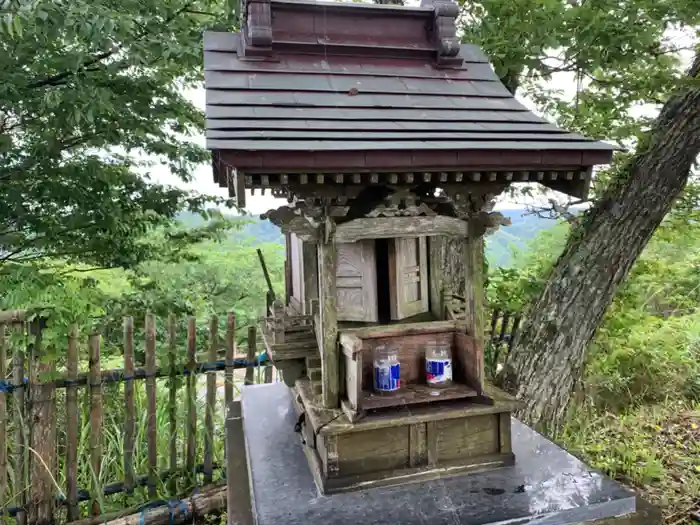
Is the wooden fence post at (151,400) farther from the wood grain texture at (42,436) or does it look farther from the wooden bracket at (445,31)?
the wooden bracket at (445,31)

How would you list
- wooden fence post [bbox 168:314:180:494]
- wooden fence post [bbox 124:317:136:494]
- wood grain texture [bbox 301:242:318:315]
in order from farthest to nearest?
wooden fence post [bbox 168:314:180:494] < wooden fence post [bbox 124:317:136:494] < wood grain texture [bbox 301:242:318:315]

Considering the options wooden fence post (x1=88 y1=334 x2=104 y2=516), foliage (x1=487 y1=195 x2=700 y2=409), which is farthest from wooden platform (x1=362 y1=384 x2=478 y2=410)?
foliage (x1=487 y1=195 x2=700 y2=409)

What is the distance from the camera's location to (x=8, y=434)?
159 inches

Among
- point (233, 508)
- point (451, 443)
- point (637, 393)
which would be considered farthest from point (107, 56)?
point (637, 393)

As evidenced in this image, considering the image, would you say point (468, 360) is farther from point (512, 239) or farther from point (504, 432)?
point (512, 239)

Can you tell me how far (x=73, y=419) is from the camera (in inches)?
146

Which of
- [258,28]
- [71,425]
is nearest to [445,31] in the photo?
[258,28]

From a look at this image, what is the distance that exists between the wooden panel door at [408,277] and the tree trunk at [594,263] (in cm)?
221

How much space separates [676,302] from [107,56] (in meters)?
8.82

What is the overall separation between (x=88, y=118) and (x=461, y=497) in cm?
348

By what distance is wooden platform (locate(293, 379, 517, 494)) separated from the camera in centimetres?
274

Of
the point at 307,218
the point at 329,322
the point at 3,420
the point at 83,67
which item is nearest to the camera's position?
the point at 307,218

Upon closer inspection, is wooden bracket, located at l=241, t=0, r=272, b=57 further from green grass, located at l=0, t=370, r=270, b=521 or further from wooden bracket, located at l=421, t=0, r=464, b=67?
green grass, located at l=0, t=370, r=270, b=521

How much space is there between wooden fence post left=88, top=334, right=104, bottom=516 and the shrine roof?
174 centimetres
